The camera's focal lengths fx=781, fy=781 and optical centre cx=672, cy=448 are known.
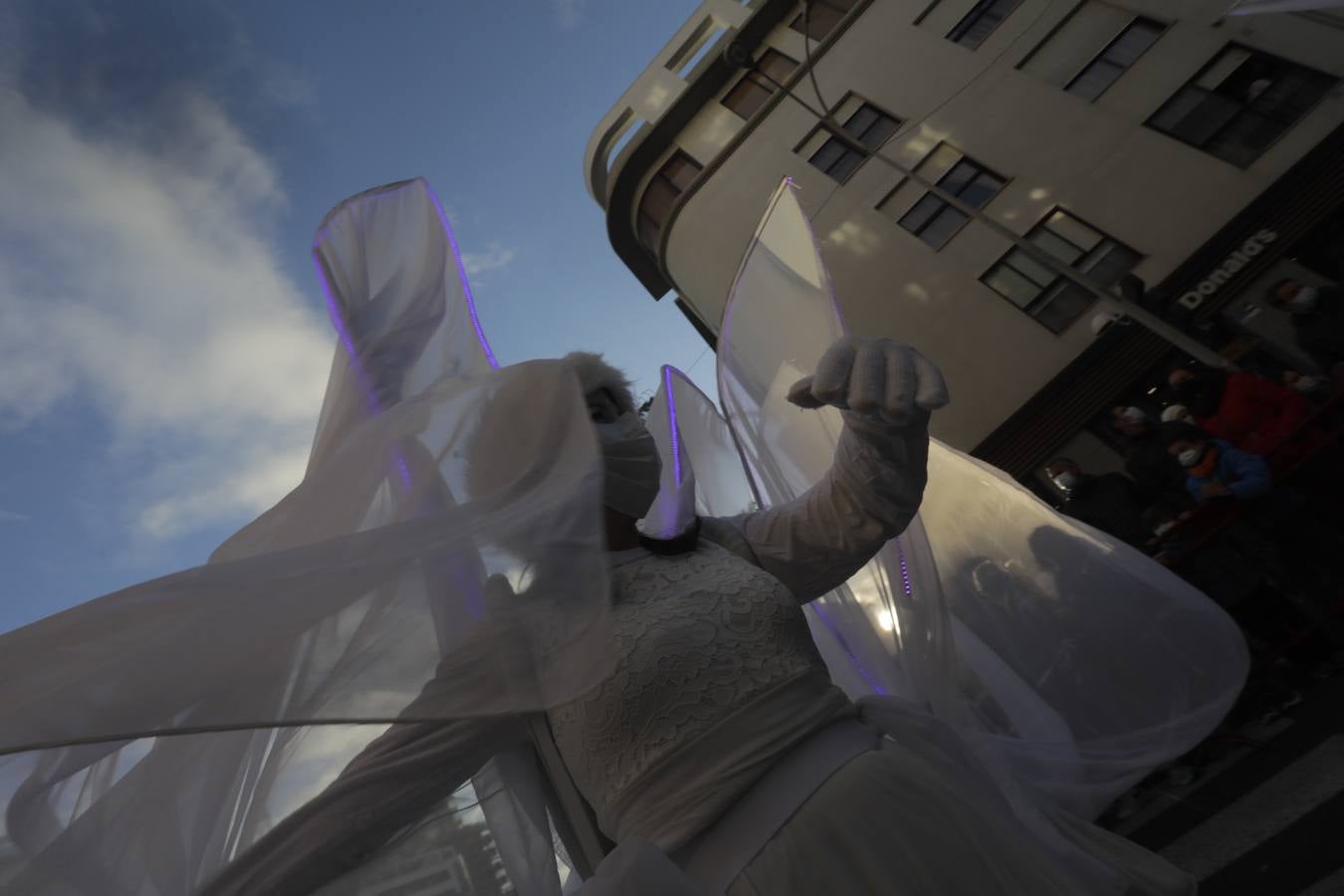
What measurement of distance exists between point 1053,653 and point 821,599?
62cm

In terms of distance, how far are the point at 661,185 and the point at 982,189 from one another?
654 cm

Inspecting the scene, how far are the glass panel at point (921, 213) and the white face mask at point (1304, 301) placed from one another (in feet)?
18.8

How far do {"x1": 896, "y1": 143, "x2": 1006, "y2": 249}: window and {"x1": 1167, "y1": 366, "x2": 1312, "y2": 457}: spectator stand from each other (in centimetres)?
634

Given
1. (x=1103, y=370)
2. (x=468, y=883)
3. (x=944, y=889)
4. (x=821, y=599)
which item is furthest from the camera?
(x=1103, y=370)

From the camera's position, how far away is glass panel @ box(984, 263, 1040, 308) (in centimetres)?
1041

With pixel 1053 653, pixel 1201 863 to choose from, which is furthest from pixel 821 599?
pixel 1201 863

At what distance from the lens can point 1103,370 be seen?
9641 mm

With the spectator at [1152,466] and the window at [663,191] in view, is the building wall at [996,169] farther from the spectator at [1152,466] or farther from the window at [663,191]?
the spectator at [1152,466]

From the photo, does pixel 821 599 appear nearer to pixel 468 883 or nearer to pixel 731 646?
pixel 731 646

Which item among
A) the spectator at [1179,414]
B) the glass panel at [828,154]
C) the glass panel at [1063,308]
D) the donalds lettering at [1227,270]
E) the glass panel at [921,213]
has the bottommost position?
the spectator at [1179,414]

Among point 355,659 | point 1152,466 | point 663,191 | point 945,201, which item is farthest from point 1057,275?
point 355,659

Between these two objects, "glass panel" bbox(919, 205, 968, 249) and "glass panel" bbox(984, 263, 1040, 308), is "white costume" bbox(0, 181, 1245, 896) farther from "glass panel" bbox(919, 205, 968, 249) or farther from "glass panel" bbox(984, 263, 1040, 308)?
"glass panel" bbox(919, 205, 968, 249)

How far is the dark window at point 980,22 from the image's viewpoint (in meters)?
11.4

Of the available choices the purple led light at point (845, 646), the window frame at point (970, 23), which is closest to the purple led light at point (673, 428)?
the purple led light at point (845, 646)
